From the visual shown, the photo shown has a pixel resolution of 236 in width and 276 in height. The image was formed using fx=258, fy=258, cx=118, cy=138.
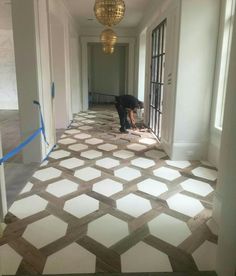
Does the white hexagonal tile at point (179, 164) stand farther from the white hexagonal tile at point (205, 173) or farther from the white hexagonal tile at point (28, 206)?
the white hexagonal tile at point (28, 206)

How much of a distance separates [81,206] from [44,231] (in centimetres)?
51

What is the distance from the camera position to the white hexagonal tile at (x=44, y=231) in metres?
2.11

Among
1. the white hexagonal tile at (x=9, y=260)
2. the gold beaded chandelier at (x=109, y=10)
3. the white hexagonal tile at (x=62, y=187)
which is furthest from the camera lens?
the gold beaded chandelier at (x=109, y=10)

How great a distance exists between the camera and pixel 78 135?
18.9 feet

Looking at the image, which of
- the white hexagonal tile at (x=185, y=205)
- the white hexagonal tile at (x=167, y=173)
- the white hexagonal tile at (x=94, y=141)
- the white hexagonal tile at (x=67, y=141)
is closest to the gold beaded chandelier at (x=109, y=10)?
the white hexagonal tile at (x=167, y=173)

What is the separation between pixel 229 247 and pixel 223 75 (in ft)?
8.99

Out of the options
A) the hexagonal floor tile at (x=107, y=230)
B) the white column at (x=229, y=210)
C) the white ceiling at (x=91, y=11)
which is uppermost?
the white ceiling at (x=91, y=11)

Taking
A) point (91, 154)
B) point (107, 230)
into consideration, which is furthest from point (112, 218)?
point (91, 154)

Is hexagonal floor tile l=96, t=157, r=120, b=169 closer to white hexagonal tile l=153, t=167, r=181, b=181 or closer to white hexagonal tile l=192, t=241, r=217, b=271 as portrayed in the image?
white hexagonal tile l=153, t=167, r=181, b=181

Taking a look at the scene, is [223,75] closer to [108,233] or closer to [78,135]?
[108,233]

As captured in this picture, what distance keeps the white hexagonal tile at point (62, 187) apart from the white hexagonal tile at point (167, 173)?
1147mm

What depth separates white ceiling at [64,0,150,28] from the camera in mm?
6191

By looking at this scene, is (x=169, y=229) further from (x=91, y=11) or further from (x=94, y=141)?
(x=91, y=11)

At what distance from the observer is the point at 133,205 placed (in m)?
2.71
